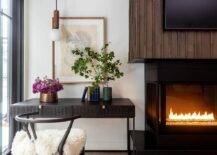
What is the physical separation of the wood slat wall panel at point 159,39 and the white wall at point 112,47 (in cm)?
29

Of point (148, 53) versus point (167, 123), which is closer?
point (167, 123)

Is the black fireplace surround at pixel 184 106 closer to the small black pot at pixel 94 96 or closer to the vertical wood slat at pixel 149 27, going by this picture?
the vertical wood slat at pixel 149 27

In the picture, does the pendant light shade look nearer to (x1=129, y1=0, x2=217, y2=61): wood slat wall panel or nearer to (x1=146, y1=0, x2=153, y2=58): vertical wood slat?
(x1=129, y1=0, x2=217, y2=61): wood slat wall panel

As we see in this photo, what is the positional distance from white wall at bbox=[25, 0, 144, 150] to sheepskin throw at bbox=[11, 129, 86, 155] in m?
1.18

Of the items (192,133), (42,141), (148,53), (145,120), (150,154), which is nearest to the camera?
(42,141)

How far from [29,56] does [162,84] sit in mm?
1782

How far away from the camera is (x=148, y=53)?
3.21 m

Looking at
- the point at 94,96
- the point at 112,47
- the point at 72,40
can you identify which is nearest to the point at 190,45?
the point at 112,47

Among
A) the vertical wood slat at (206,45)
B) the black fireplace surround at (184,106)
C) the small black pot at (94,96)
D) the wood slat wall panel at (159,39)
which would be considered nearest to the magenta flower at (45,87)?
the small black pot at (94,96)

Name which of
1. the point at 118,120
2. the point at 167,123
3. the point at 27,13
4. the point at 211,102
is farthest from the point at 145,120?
the point at 27,13

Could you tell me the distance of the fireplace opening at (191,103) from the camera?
2883mm

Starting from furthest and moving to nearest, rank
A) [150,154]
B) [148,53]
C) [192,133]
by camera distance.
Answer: [148,53] < [192,133] < [150,154]

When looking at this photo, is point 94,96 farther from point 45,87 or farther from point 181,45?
point 181,45

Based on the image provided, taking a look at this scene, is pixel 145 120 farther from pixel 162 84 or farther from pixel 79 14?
pixel 79 14
